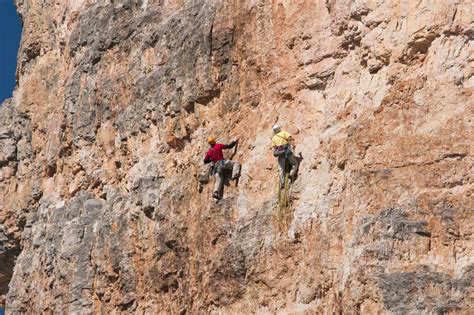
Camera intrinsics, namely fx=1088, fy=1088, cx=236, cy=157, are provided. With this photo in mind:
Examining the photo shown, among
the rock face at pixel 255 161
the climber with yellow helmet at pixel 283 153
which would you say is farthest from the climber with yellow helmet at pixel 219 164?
the climber with yellow helmet at pixel 283 153

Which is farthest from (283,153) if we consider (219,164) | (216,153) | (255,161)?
(216,153)

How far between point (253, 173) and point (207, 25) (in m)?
3.72

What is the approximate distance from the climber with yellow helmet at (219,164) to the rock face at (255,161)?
0.58 feet

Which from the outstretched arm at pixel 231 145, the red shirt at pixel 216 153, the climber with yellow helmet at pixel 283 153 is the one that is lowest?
the climber with yellow helmet at pixel 283 153

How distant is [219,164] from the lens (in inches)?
805

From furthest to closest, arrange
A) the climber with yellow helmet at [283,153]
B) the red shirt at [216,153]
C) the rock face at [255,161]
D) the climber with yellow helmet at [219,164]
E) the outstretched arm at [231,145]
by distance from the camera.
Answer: the outstretched arm at [231,145] → the red shirt at [216,153] → the climber with yellow helmet at [219,164] → the climber with yellow helmet at [283,153] → the rock face at [255,161]

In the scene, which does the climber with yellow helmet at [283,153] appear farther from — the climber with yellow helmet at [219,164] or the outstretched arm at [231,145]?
the outstretched arm at [231,145]

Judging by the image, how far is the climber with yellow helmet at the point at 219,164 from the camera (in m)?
20.4

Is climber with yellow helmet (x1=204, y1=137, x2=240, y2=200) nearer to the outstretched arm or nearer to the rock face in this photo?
the outstretched arm

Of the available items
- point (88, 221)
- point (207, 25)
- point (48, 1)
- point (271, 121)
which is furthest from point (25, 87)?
point (271, 121)

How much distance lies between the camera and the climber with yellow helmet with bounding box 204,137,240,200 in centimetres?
2044

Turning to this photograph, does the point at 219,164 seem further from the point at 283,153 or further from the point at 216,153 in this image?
the point at 283,153

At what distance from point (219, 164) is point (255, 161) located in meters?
0.70

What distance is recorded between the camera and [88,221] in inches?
964
